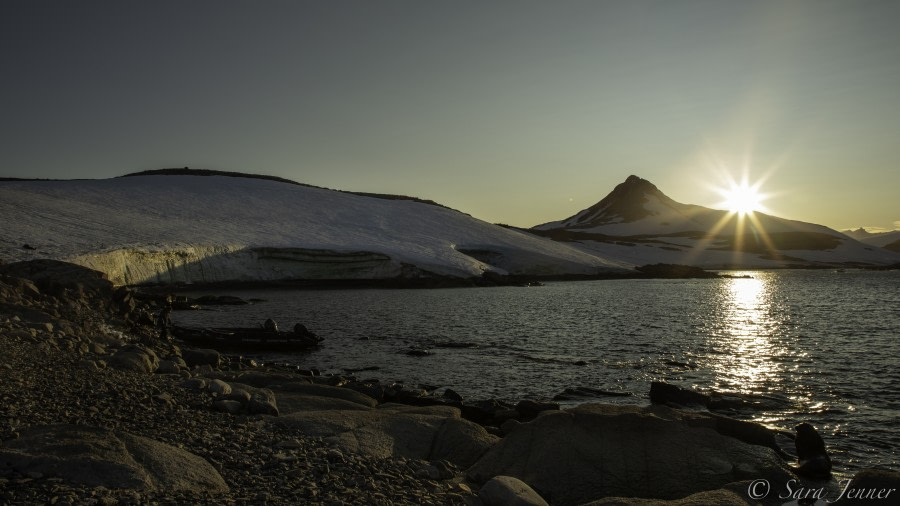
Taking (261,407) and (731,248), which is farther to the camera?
(731,248)

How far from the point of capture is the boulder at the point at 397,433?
34.8 feet

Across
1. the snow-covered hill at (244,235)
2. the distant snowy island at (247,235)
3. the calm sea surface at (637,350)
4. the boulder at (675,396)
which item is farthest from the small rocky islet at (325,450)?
the snow-covered hill at (244,235)

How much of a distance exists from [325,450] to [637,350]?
2105cm

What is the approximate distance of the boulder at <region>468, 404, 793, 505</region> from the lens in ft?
31.0

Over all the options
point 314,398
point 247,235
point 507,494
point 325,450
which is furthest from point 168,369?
point 247,235

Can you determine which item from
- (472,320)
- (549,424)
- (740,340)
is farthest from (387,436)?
(472,320)

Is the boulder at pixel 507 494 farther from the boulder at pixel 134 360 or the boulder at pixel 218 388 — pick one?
the boulder at pixel 134 360

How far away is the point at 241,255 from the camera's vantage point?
217ft

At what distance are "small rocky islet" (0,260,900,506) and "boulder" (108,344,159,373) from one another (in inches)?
2.4

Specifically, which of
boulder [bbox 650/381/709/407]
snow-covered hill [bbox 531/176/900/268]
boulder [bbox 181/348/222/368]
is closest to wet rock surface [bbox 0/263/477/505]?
boulder [bbox 181/348/222/368]

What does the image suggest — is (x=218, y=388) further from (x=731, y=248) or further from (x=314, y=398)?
(x=731, y=248)

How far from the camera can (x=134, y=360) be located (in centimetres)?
1488

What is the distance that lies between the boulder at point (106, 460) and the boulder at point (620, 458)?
14.1 ft

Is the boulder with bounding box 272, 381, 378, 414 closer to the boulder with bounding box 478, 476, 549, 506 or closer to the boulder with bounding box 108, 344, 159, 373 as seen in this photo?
the boulder with bounding box 108, 344, 159, 373
